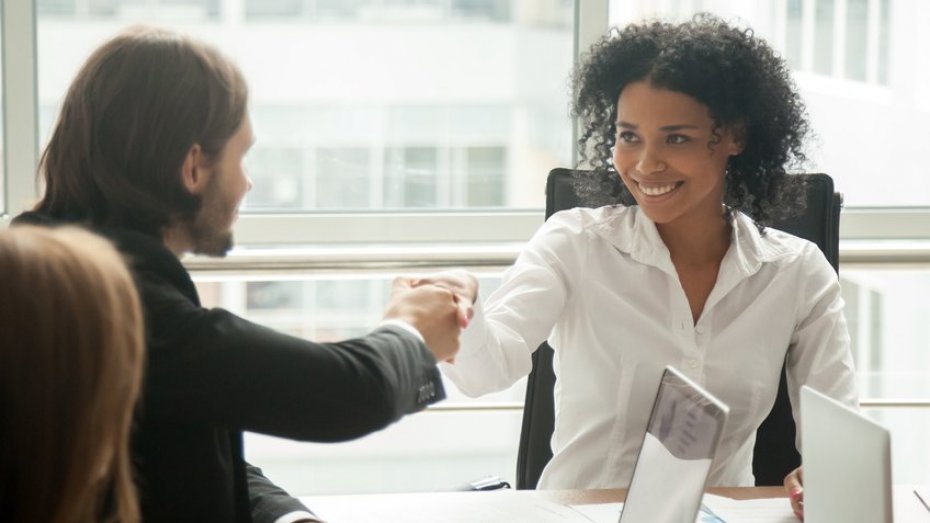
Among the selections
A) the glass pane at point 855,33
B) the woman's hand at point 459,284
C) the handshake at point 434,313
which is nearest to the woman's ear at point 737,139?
the woman's hand at point 459,284

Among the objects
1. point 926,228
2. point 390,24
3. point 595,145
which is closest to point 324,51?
point 390,24

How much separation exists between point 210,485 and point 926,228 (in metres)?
2.46

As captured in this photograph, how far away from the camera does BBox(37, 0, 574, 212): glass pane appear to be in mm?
3162

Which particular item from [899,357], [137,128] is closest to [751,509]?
[137,128]

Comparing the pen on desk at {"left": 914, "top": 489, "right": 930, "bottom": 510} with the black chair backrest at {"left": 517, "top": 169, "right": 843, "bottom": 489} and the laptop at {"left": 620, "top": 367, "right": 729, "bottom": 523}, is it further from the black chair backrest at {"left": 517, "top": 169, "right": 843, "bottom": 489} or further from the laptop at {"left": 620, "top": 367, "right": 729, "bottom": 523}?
the laptop at {"left": 620, "top": 367, "right": 729, "bottom": 523}

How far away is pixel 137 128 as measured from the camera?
1.30 m

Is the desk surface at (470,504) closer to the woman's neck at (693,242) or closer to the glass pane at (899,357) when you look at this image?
the woman's neck at (693,242)

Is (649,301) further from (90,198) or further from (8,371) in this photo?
(8,371)

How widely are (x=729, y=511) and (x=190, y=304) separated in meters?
0.82

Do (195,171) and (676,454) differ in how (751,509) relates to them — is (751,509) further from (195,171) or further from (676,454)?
(195,171)

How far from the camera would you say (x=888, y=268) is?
308cm

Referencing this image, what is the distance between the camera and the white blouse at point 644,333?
2.03m

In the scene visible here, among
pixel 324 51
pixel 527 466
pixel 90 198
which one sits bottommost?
pixel 527 466

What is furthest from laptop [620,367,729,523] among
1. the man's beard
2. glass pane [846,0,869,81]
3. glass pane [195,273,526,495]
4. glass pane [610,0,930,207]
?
glass pane [846,0,869,81]
